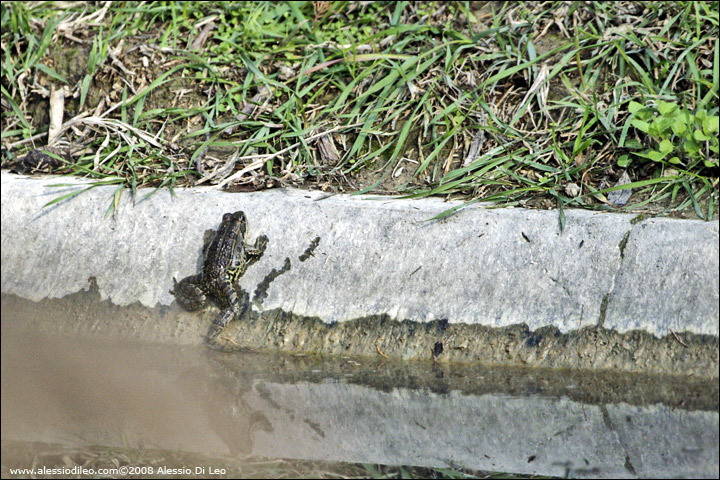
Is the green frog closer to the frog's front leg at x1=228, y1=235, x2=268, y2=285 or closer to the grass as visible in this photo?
the frog's front leg at x1=228, y1=235, x2=268, y2=285

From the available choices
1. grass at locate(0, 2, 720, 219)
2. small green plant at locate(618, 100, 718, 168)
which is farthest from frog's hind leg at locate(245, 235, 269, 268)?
small green plant at locate(618, 100, 718, 168)

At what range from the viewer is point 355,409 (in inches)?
141

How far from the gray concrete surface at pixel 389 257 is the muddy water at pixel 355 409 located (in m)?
0.34

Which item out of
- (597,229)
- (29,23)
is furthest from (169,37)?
(597,229)

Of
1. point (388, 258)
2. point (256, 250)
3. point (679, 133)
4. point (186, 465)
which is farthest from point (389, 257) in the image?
point (679, 133)

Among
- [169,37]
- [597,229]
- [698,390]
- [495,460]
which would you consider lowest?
[698,390]

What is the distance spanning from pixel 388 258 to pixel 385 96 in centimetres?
139

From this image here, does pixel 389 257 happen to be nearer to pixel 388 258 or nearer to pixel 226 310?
pixel 388 258

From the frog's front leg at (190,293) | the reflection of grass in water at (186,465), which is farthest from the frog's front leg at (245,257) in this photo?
the reflection of grass in water at (186,465)

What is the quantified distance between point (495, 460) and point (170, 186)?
9.20 ft

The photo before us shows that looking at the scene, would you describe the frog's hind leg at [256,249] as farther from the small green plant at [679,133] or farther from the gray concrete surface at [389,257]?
the small green plant at [679,133]

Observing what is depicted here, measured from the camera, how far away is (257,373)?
3926 millimetres

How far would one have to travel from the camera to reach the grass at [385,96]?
415cm

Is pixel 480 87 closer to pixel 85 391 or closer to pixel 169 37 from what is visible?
pixel 169 37
